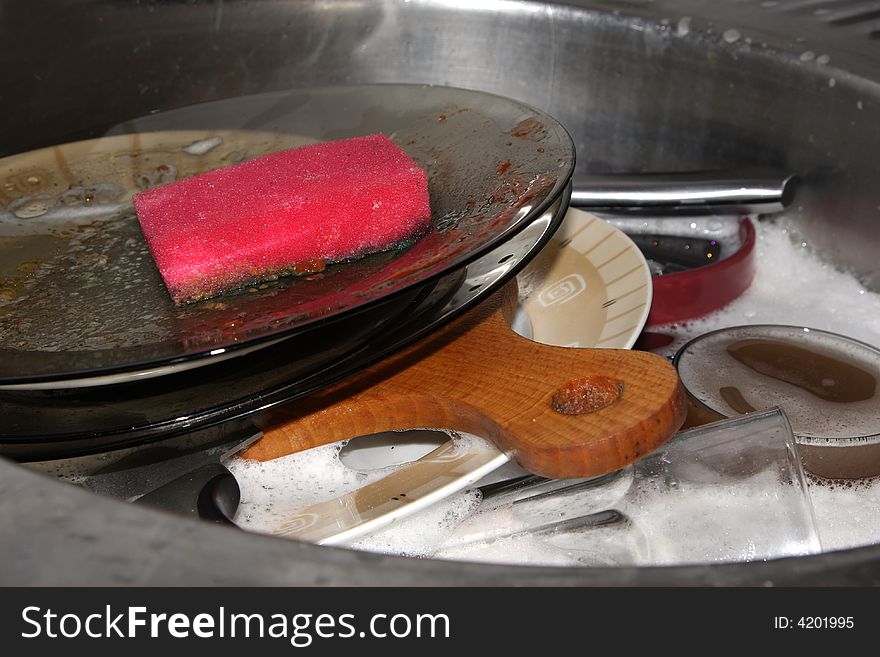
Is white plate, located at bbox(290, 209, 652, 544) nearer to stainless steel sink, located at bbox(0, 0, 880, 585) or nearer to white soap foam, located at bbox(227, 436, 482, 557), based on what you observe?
white soap foam, located at bbox(227, 436, 482, 557)

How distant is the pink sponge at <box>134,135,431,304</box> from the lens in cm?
50

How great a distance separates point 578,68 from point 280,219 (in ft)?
1.35

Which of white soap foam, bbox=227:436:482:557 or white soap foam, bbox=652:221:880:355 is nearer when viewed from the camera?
white soap foam, bbox=227:436:482:557

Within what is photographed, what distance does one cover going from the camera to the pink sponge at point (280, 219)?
19.7 inches

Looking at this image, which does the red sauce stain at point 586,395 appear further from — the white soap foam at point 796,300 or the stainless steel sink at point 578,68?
the stainless steel sink at point 578,68

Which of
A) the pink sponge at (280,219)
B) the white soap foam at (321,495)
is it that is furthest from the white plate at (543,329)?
the pink sponge at (280,219)

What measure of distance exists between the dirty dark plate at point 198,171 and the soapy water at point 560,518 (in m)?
0.09

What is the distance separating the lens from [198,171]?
0.67 m

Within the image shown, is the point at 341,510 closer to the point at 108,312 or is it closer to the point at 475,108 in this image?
the point at 108,312

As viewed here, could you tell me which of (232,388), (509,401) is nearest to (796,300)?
(509,401)

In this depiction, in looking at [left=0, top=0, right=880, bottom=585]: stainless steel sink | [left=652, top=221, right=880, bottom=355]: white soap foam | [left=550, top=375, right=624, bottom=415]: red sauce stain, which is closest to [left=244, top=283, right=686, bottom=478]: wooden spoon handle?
[left=550, top=375, right=624, bottom=415]: red sauce stain

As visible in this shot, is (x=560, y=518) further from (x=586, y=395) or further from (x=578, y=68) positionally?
(x=578, y=68)

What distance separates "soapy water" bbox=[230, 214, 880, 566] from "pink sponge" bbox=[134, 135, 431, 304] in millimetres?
108
